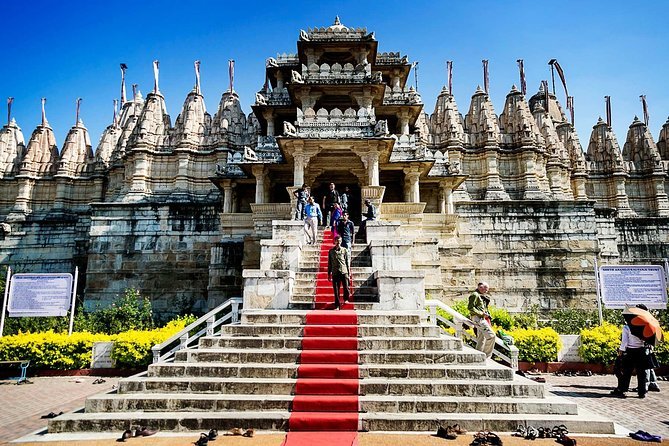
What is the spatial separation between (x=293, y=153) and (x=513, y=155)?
19.0 meters

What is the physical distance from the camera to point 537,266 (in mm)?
22875

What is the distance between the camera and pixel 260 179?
21.2 m

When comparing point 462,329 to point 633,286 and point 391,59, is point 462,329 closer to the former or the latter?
point 633,286

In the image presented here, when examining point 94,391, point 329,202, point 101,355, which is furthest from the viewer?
point 329,202

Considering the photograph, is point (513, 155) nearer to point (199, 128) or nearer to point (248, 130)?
point (248, 130)

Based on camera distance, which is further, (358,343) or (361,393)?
(358,343)

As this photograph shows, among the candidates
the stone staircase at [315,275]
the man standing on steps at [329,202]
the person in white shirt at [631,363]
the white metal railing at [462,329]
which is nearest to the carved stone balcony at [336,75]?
the man standing on steps at [329,202]

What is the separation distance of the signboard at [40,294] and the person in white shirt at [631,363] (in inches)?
650

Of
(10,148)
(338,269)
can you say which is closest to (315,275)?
(338,269)

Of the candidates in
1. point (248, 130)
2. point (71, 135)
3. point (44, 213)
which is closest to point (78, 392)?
point (248, 130)

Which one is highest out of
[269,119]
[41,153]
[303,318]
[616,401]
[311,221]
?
[41,153]

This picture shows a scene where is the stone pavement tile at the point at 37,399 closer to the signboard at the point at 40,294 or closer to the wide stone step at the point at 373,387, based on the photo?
the wide stone step at the point at 373,387

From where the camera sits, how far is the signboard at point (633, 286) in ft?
46.5

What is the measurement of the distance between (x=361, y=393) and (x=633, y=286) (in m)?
11.4
